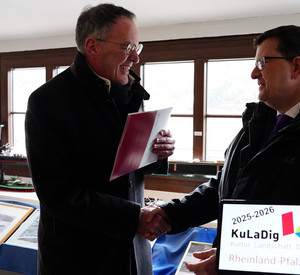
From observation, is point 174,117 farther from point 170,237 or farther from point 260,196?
point 260,196

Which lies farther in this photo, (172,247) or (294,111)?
(172,247)

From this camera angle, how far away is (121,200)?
1.17 m

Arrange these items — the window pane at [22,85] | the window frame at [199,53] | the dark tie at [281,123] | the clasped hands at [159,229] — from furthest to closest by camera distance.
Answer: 1. the window pane at [22,85]
2. the window frame at [199,53]
3. the dark tie at [281,123]
4. the clasped hands at [159,229]

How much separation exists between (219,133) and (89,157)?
437 centimetres

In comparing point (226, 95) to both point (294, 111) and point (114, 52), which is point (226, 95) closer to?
point (294, 111)

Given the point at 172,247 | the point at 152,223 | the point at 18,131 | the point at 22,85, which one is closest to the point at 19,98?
the point at 22,85

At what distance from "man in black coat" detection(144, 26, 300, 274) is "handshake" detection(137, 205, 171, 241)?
0.01 metres

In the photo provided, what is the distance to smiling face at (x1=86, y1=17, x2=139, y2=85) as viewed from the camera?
125cm

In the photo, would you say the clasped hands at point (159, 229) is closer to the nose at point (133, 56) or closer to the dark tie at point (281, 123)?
the dark tie at point (281, 123)

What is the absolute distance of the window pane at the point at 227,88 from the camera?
16.9ft

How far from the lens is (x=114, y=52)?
1.26m

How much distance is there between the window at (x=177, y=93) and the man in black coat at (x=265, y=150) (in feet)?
12.8

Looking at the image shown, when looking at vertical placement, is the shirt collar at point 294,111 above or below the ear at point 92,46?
below

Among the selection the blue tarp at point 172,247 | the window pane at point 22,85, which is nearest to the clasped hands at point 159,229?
the blue tarp at point 172,247
